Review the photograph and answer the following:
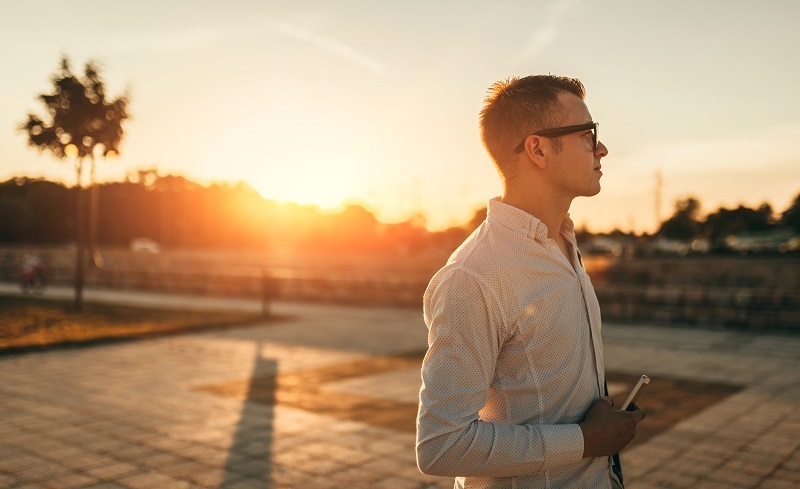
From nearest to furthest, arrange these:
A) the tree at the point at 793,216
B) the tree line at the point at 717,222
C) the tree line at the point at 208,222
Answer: the tree at the point at 793,216, the tree line at the point at 208,222, the tree line at the point at 717,222

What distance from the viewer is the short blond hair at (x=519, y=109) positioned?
1943mm

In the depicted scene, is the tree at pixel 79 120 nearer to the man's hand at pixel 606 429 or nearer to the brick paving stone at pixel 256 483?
the brick paving stone at pixel 256 483

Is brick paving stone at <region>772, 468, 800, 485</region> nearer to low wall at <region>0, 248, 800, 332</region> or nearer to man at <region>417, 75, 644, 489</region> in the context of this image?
man at <region>417, 75, 644, 489</region>

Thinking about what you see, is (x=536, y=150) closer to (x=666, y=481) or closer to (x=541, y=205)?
(x=541, y=205)

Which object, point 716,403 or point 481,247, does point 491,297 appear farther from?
point 716,403

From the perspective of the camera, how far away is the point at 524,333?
6.12ft

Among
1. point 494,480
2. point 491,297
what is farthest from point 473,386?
point 494,480

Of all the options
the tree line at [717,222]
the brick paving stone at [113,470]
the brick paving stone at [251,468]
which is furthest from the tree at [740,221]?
the brick paving stone at [113,470]

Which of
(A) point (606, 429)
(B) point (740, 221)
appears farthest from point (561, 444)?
(B) point (740, 221)

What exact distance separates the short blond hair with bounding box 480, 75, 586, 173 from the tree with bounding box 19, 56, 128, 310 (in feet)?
53.1

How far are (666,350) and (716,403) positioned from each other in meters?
4.07

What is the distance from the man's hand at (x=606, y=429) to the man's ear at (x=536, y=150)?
2.33 feet

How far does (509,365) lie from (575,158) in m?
0.62

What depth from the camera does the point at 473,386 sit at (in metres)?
1.76
